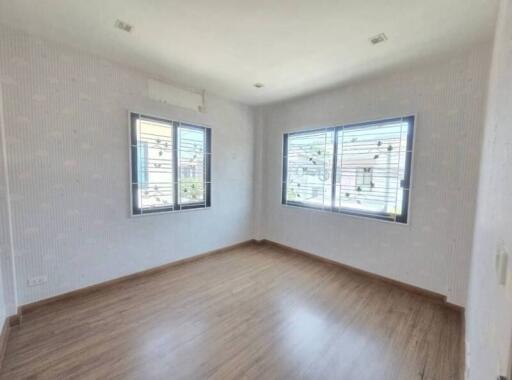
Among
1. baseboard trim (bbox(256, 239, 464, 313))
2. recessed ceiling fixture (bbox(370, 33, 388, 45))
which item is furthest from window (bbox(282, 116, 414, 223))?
recessed ceiling fixture (bbox(370, 33, 388, 45))

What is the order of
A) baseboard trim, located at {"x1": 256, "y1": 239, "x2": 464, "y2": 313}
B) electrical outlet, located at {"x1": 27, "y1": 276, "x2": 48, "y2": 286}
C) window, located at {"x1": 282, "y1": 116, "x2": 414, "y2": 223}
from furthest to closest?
window, located at {"x1": 282, "y1": 116, "x2": 414, "y2": 223} < baseboard trim, located at {"x1": 256, "y1": 239, "x2": 464, "y2": 313} < electrical outlet, located at {"x1": 27, "y1": 276, "x2": 48, "y2": 286}

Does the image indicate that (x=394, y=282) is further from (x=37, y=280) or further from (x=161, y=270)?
(x=37, y=280)

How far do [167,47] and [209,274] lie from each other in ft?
9.02

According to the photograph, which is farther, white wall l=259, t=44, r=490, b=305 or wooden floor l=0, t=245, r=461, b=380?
white wall l=259, t=44, r=490, b=305

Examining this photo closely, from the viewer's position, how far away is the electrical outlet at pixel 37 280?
2.19 m

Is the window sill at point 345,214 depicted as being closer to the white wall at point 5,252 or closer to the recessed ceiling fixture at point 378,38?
the recessed ceiling fixture at point 378,38

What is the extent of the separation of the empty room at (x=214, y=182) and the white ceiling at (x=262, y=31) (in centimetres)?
2

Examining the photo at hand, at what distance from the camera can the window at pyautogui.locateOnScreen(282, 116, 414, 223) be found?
8.93 feet

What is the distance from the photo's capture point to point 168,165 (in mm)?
3156

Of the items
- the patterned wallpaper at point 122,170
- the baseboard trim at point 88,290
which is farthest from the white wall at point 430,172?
the baseboard trim at point 88,290

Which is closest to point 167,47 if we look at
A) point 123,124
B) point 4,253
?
point 123,124

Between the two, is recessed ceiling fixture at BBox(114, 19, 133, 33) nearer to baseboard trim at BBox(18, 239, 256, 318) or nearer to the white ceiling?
the white ceiling

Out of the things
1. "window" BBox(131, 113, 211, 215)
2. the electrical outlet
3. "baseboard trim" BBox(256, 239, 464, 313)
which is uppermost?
"window" BBox(131, 113, 211, 215)

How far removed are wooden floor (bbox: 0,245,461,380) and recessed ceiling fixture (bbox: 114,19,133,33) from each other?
2669 millimetres
